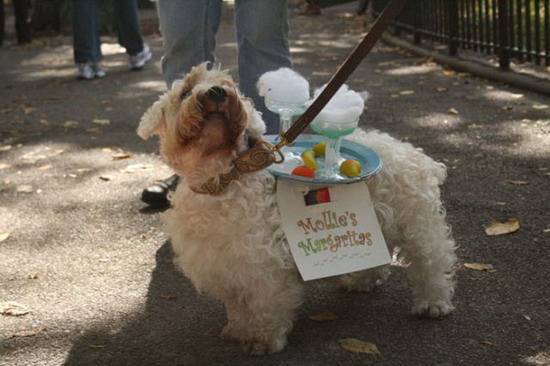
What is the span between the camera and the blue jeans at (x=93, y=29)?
9.37 meters

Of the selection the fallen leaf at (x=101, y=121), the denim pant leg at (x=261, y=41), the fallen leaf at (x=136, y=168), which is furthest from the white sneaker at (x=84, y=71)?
the denim pant leg at (x=261, y=41)

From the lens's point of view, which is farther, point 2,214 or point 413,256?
point 2,214

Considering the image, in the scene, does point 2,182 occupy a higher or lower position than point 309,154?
lower

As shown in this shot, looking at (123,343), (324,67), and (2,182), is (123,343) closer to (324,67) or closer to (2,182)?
(2,182)

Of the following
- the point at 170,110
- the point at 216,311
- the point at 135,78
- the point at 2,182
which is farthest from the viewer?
the point at 135,78

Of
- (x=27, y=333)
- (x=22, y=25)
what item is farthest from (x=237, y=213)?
(x=22, y=25)

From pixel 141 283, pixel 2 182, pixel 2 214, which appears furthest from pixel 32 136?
pixel 141 283

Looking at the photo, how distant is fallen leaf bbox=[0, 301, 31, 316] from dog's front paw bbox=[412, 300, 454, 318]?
5.53 ft

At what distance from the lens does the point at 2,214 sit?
5000mm

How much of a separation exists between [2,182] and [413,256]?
3.48m

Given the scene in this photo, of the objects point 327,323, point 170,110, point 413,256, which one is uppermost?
point 170,110

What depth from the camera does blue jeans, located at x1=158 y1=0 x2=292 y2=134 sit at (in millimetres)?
3990

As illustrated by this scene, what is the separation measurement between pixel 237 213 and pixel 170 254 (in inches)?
50.5

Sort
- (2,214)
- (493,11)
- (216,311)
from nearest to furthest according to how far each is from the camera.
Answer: (216,311) < (2,214) < (493,11)
